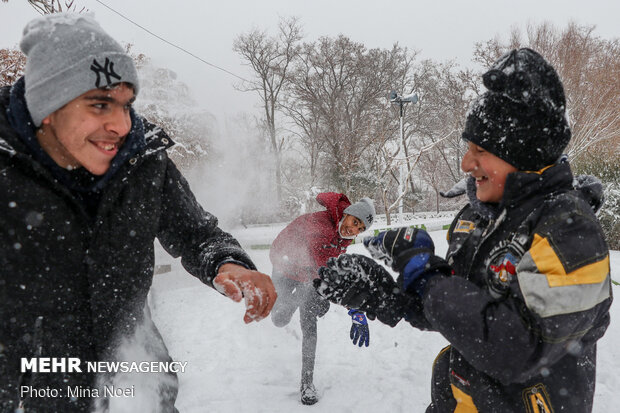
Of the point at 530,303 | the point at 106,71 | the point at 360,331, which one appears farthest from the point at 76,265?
the point at 360,331

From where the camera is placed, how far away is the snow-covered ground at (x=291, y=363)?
12.7ft

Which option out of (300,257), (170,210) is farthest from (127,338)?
(300,257)

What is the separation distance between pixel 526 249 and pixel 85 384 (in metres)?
1.82

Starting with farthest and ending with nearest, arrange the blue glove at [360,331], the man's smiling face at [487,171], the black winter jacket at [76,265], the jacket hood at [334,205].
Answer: the jacket hood at [334,205] → the blue glove at [360,331] → the man's smiling face at [487,171] → the black winter jacket at [76,265]

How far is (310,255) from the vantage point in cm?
423

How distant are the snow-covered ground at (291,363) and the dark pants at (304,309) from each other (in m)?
0.43

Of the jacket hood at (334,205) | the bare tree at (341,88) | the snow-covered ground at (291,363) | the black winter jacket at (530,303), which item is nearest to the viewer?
the black winter jacket at (530,303)

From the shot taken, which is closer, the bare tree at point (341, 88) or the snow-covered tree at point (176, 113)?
the snow-covered tree at point (176, 113)

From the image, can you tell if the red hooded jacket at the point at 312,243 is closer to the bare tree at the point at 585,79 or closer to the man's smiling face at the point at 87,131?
the man's smiling face at the point at 87,131

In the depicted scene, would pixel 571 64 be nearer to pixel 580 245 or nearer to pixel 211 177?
pixel 580 245

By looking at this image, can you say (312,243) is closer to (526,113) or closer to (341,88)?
(526,113)

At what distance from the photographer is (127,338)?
1.59 m

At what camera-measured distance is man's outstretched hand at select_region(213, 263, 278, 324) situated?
59.5 inches
